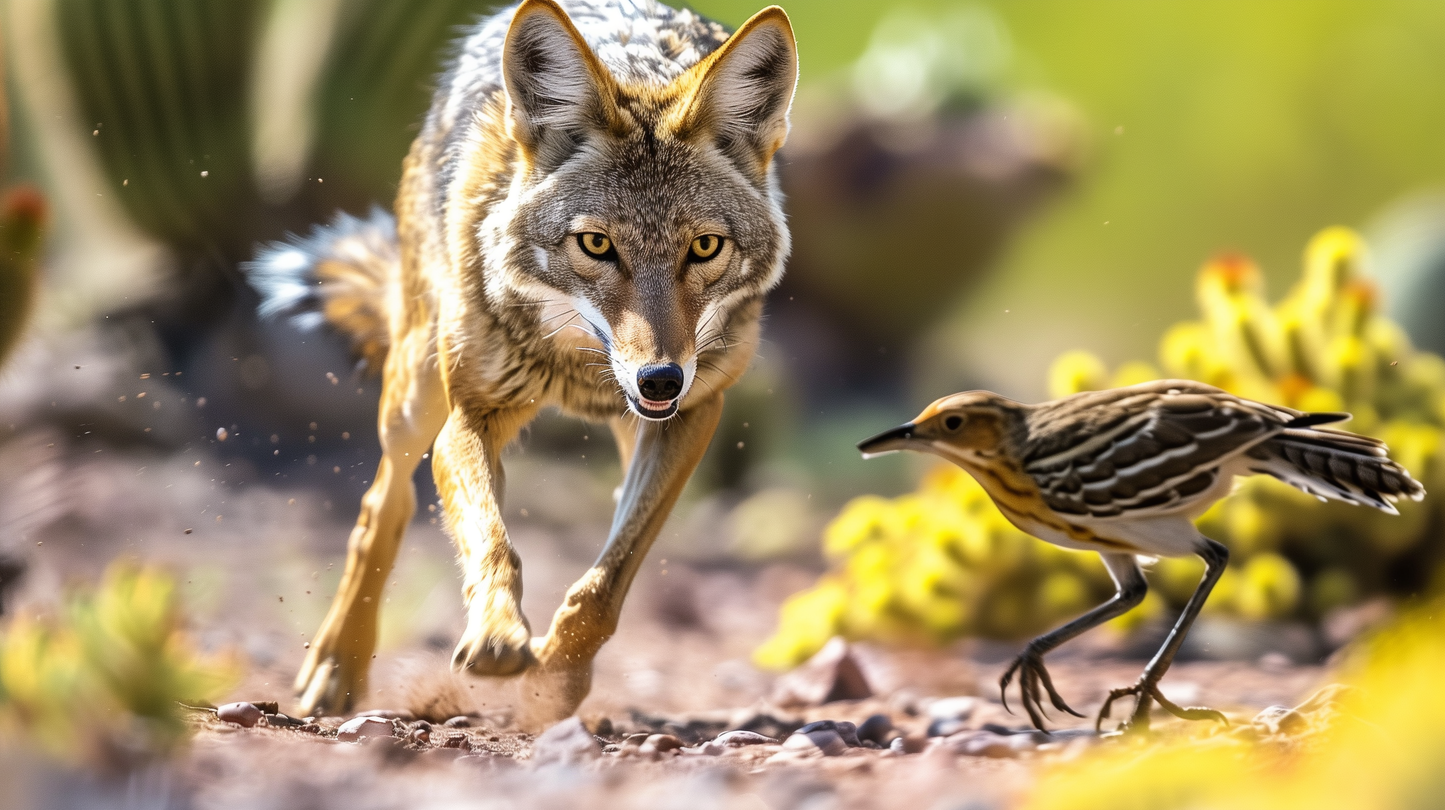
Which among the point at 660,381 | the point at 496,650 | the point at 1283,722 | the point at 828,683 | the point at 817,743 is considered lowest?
the point at 828,683

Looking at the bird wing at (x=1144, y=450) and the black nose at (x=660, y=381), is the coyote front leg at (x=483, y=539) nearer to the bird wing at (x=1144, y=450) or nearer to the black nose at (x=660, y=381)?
the black nose at (x=660, y=381)

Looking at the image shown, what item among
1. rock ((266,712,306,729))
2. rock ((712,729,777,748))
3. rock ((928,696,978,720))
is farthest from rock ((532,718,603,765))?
rock ((928,696,978,720))

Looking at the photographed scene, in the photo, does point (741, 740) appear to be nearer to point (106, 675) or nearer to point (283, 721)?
point (283, 721)

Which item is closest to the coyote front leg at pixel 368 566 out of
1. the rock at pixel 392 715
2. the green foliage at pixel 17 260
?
the rock at pixel 392 715

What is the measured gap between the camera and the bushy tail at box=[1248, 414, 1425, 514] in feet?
A: 8.30

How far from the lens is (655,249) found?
9.48ft

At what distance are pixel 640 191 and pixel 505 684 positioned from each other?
159 centimetres

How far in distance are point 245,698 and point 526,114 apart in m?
2.14

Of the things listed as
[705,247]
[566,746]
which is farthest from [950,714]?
[705,247]

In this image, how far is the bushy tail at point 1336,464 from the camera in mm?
2529

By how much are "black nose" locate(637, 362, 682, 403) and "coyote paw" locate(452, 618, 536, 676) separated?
2.11 ft

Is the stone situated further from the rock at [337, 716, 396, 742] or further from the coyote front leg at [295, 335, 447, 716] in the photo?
the coyote front leg at [295, 335, 447, 716]

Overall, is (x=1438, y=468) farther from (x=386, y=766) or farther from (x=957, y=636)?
(x=386, y=766)

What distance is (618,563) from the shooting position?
3.11 m
